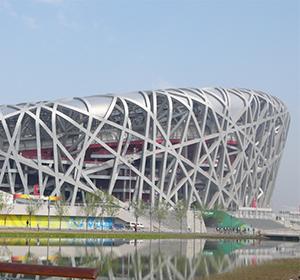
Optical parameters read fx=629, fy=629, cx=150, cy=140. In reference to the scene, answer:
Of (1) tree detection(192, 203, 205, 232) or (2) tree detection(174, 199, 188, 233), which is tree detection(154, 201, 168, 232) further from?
(1) tree detection(192, 203, 205, 232)

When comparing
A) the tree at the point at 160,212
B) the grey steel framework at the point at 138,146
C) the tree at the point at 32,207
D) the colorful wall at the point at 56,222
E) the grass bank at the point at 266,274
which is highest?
the grey steel framework at the point at 138,146

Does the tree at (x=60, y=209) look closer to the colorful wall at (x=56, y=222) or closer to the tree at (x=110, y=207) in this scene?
the colorful wall at (x=56, y=222)

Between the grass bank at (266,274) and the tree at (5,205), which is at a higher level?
the grass bank at (266,274)

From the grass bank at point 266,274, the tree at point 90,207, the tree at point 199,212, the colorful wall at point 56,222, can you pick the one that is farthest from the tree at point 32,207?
the grass bank at point 266,274

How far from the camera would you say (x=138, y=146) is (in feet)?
350

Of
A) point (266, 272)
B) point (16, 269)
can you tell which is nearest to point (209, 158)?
point (266, 272)

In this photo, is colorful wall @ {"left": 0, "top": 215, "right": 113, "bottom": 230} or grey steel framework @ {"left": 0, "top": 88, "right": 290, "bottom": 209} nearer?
colorful wall @ {"left": 0, "top": 215, "right": 113, "bottom": 230}

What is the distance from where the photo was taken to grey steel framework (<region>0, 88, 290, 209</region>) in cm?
9888

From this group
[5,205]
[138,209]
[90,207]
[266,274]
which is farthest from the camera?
[138,209]

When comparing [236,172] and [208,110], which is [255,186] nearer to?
[236,172]

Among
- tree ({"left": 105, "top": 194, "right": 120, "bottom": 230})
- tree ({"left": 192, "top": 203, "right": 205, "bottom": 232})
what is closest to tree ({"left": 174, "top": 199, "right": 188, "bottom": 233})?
tree ({"left": 192, "top": 203, "right": 205, "bottom": 232})

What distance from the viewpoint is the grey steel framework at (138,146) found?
98875mm

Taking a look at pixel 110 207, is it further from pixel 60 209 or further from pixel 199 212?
pixel 199 212

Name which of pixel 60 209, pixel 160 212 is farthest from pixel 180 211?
pixel 60 209
